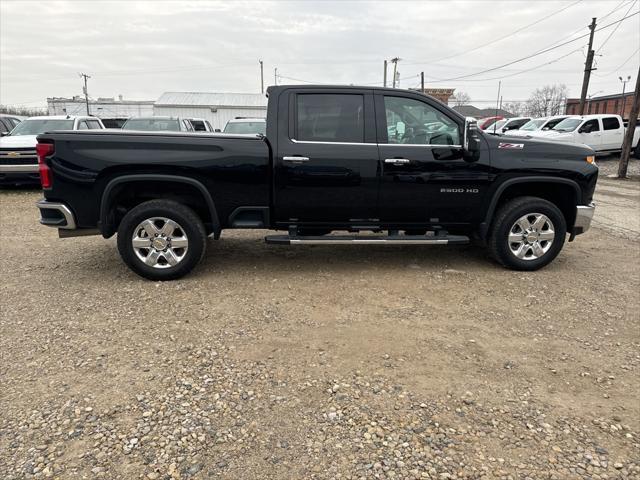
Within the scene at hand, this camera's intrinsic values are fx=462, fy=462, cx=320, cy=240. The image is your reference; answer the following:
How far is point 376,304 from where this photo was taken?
4.38 metres

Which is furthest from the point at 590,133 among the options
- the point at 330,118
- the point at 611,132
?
the point at 330,118

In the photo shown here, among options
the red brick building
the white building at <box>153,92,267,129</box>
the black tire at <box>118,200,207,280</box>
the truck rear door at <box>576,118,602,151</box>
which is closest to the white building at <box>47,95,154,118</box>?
the white building at <box>153,92,267,129</box>

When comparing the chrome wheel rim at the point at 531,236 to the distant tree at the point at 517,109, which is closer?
the chrome wheel rim at the point at 531,236

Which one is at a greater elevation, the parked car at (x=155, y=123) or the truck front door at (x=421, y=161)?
the parked car at (x=155, y=123)

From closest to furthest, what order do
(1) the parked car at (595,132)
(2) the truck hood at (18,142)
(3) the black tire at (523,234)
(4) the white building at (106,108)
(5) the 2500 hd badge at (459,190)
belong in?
(5) the 2500 hd badge at (459,190) < (3) the black tire at (523,234) < (2) the truck hood at (18,142) < (1) the parked car at (595,132) < (4) the white building at (106,108)

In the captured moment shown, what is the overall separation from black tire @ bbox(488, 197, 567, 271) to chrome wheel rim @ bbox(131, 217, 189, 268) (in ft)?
11.2

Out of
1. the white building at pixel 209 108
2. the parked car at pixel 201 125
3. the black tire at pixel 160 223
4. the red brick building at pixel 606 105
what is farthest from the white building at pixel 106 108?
the black tire at pixel 160 223

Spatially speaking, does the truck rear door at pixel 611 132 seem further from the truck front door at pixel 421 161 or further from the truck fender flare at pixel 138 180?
the truck fender flare at pixel 138 180

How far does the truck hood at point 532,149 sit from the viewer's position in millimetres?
5086

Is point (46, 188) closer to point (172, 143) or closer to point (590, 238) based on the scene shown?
point (172, 143)

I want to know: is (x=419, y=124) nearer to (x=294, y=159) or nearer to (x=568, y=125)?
(x=294, y=159)

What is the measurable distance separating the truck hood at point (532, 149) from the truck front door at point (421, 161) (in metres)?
0.20


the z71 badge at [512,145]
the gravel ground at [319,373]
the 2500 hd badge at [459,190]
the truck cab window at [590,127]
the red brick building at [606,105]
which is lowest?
the gravel ground at [319,373]

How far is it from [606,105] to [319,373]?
74362 mm
